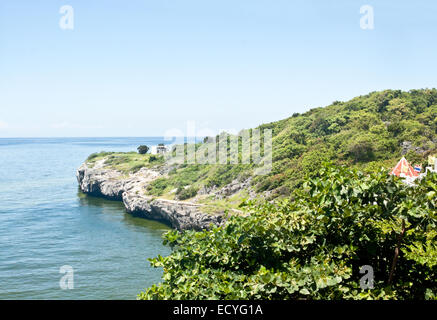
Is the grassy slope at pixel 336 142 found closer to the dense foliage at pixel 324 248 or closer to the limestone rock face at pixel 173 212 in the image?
the limestone rock face at pixel 173 212

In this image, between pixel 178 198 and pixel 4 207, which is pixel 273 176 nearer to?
pixel 178 198

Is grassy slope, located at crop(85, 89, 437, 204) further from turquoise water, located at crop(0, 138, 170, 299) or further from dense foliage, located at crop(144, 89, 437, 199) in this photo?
turquoise water, located at crop(0, 138, 170, 299)

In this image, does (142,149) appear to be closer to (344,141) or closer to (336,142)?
(336,142)

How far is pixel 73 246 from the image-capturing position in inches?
1332

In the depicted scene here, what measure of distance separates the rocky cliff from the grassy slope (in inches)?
84.7

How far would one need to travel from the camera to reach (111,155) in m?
69.3

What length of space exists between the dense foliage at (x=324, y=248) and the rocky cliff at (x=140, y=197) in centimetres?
2338

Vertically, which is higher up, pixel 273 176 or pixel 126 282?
pixel 273 176

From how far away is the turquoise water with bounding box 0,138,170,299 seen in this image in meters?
24.6

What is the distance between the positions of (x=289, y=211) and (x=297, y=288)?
2.04 metres

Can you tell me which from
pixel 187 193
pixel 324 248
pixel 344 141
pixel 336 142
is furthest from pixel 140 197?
pixel 324 248

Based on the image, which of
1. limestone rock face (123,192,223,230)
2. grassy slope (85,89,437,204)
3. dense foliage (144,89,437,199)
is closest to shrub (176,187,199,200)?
grassy slope (85,89,437,204)
